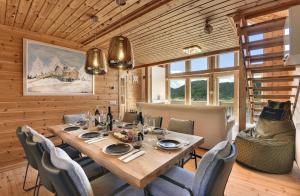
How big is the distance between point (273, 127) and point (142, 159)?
2.74 meters

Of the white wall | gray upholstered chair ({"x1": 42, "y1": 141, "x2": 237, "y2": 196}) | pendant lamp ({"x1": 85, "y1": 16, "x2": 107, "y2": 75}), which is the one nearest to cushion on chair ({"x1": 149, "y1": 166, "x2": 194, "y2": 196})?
gray upholstered chair ({"x1": 42, "y1": 141, "x2": 237, "y2": 196})

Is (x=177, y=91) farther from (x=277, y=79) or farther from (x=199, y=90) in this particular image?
(x=277, y=79)

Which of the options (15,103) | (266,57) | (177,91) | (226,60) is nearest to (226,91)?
(226,60)

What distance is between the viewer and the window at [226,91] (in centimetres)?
614

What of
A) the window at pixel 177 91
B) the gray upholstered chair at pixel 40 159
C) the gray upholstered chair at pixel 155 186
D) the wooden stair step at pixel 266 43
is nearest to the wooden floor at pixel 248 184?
the gray upholstered chair at pixel 40 159

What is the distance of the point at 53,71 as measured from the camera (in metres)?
3.43

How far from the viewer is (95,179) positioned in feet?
5.20

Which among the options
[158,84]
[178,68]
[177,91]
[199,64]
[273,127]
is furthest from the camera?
[177,91]

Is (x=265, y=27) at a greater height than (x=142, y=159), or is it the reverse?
(x=265, y=27)

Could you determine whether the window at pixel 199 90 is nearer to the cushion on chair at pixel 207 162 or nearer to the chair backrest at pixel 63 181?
the cushion on chair at pixel 207 162

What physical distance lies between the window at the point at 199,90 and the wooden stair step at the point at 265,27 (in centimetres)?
423

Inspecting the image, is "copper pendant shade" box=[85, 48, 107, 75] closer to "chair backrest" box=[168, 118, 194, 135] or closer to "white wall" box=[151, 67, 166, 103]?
"chair backrest" box=[168, 118, 194, 135]

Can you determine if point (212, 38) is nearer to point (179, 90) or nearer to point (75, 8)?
point (75, 8)

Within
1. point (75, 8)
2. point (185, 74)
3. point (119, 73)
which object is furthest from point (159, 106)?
point (185, 74)
